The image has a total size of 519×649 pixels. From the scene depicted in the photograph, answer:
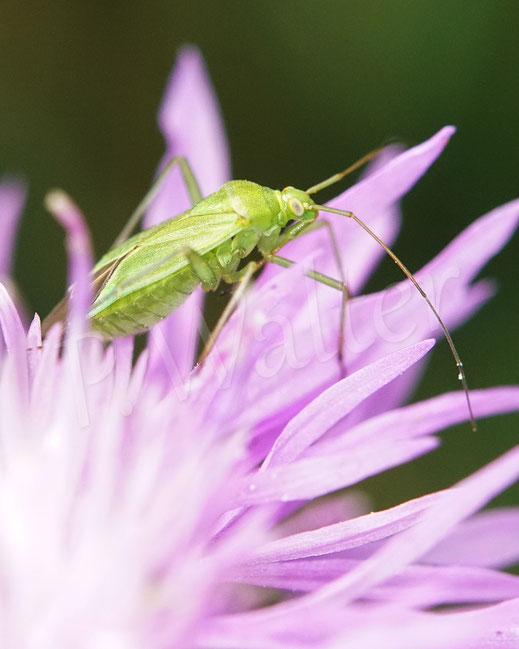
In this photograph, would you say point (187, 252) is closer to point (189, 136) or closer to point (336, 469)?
point (189, 136)

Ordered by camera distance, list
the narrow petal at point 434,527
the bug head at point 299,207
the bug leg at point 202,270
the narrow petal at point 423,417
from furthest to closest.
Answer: the bug head at point 299,207
the bug leg at point 202,270
the narrow petal at point 423,417
the narrow petal at point 434,527

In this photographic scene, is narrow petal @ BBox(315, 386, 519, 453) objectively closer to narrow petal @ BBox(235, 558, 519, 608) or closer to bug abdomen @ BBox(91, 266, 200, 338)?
narrow petal @ BBox(235, 558, 519, 608)

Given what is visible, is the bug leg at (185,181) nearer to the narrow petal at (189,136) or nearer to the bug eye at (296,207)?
the narrow petal at (189,136)

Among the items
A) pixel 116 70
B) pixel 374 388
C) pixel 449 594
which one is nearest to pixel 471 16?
pixel 116 70

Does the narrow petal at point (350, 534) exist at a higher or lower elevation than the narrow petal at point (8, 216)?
lower

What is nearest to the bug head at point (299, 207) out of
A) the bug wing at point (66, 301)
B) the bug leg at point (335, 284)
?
the bug leg at point (335, 284)

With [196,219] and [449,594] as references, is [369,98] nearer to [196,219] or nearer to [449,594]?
[196,219]

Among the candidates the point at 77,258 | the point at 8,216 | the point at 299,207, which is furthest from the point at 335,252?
the point at 8,216
